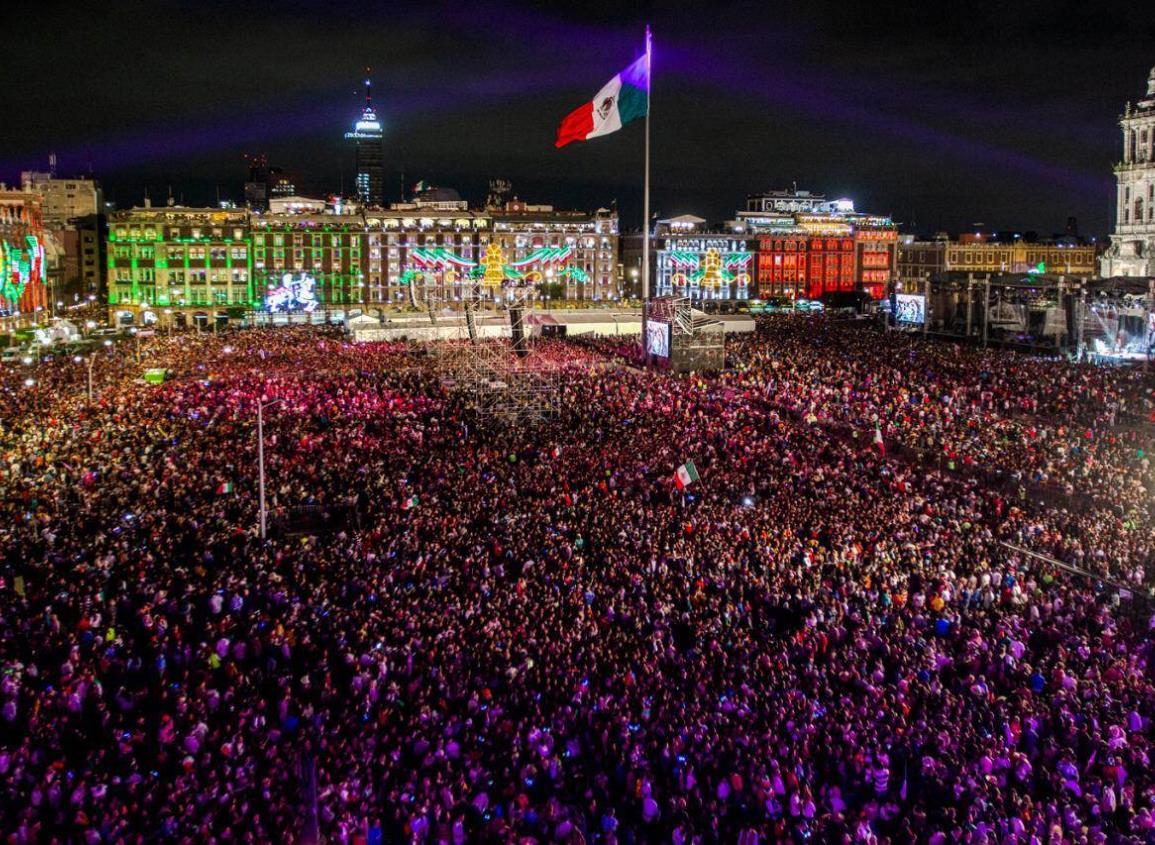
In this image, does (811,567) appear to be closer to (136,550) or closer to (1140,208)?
(136,550)

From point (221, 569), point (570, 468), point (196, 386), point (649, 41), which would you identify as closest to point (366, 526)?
point (221, 569)

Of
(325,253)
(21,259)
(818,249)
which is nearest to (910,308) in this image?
(818,249)

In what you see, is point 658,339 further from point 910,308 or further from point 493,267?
point 910,308

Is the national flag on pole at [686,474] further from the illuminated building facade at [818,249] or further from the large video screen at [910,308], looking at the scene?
the illuminated building facade at [818,249]

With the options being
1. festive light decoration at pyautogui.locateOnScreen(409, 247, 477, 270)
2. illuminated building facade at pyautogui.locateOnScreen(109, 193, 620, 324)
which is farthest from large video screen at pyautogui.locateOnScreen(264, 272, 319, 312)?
festive light decoration at pyautogui.locateOnScreen(409, 247, 477, 270)

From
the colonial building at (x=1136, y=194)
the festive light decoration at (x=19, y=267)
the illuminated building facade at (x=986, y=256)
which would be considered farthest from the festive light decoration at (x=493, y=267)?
the illuminated building facade at (x=986, y=256)

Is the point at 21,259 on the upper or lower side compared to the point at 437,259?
lower

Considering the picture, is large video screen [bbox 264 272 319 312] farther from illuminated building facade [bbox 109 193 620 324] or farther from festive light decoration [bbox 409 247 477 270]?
festive light decoration [bbox 409 247 477 270]
